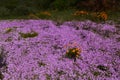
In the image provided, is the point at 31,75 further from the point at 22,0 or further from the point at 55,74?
the point at 22,0

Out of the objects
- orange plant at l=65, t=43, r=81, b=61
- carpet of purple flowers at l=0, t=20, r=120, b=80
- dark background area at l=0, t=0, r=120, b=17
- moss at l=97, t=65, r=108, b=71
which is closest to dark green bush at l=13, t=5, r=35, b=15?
dark background area at l=0, t=0, r=120, b=17

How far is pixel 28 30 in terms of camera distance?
1445 cm

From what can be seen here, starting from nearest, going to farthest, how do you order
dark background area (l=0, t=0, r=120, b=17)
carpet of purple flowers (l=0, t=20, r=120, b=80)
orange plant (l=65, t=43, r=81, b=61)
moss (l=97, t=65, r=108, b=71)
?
1. carpet of purple flowers (l=0, t=20, r=120, b=80)
2. moss (l=97, t=65, r=108, b=71)
3. orange plant (l=65, t=43, r=81, b=61)
4. dark background area (l=0, t=0, r=120, b=17)

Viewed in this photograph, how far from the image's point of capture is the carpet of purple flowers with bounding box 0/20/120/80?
33.1 ft

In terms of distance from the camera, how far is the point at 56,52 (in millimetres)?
11734

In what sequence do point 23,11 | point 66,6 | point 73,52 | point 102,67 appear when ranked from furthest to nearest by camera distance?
point 66,6 < point 23,11 < point 73,52 < point 102,67

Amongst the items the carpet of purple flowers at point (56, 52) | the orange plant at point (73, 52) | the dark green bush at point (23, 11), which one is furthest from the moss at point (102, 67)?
the dark green bush at point (23, 11)

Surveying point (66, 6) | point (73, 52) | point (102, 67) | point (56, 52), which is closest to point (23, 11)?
point (66, 6)

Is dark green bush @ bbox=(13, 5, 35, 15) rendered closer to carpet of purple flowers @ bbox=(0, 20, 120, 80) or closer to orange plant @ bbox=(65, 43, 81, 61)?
carpet of purple flowers @ bbox=(0, 20, 120, 80)

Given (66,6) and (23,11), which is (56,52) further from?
(66,6)

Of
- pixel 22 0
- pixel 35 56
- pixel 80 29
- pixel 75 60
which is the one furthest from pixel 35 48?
pixel 22 0

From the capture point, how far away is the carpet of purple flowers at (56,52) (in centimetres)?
1009

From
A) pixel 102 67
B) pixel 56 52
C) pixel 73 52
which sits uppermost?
pixel 73 52

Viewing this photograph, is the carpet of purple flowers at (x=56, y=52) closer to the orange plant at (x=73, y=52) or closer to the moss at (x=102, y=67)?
the moss at (x=102, y=67)
